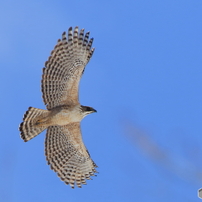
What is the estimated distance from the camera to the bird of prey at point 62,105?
17922 mm

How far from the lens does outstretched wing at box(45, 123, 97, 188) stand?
18.9 m

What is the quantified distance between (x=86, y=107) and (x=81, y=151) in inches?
90.4

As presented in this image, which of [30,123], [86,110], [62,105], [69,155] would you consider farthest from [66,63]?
[69,155]

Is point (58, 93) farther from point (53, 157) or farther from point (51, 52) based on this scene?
point (53, 157)

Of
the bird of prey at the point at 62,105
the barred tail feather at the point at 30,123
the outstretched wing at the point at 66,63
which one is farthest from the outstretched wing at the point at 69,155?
the outstretched wing at the point at 66,63

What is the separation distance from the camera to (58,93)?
18.2 metres

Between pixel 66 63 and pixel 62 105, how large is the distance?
6.22 feet

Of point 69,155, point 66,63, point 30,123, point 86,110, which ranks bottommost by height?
point 69,155

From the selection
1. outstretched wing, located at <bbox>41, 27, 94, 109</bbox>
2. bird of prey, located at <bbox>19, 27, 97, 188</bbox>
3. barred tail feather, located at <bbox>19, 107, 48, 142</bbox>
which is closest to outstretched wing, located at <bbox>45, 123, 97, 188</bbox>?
bird of prey, located at <bbox>19, 27, 97, 188</bbox>

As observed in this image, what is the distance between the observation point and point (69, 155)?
63.7 feet

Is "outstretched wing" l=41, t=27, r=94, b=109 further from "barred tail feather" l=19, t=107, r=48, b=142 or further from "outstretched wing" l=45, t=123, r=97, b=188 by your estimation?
"outstretched wing" l=45, t=123, r=97, b=188

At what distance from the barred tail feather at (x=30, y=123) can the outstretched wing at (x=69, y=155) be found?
82 centimetres

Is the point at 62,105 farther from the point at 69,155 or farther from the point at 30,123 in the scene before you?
the point at 69,155

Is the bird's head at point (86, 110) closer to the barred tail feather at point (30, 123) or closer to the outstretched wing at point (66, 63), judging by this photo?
the outstretched wing at point (66, 63)
